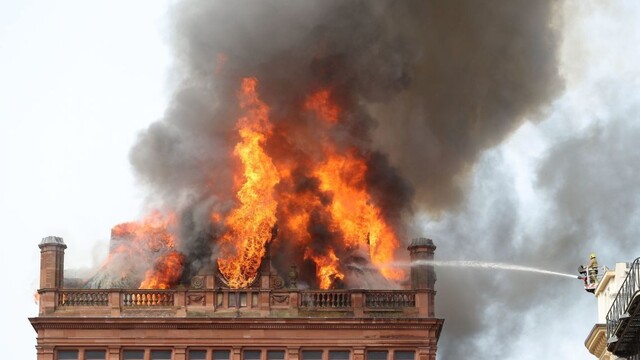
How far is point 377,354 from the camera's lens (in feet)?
396

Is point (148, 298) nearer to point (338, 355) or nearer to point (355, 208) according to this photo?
point (338, 355)

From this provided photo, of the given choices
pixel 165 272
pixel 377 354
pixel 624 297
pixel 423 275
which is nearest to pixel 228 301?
pixel 165 272

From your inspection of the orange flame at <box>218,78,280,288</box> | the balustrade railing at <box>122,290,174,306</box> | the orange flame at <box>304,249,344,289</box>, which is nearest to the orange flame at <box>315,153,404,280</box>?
the orange flame at <box>304,249,344,289</box>

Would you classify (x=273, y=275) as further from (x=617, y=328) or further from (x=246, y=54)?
(x=617, y=328)

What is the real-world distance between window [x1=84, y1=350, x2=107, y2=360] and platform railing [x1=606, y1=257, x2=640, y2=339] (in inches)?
880

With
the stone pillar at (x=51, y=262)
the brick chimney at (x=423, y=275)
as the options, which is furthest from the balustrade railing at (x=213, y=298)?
the brick chimney at (x=423, y=275)

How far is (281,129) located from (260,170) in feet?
8.78

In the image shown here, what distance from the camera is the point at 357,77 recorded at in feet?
420

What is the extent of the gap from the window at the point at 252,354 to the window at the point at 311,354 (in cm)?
181

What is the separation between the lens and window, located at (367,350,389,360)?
396 feet

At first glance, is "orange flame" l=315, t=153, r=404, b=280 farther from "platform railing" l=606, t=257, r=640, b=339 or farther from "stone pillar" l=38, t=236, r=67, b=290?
"platform railing" l=606, t=257, r=640, b=339

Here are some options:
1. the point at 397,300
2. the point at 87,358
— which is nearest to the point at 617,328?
the point at 397,300

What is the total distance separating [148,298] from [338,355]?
8328 mm

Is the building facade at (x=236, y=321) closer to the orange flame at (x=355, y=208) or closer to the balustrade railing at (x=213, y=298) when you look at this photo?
the balustrade railing at (x=213, y=298)
